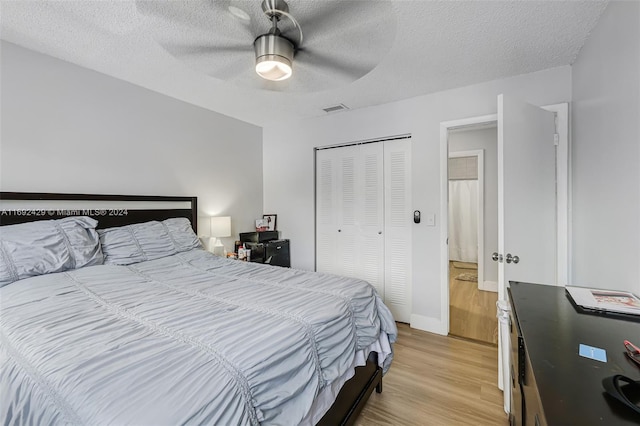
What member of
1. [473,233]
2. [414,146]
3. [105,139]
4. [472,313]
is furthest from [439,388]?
[473,233]

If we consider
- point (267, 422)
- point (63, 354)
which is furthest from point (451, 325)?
point (63, 354)

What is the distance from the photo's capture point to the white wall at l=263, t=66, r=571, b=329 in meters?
2.55

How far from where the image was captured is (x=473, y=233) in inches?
221

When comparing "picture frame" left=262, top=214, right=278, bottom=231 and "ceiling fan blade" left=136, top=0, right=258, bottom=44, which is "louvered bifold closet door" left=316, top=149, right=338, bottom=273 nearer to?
"picture frame" left=262, top=214, right=278, bottom=231

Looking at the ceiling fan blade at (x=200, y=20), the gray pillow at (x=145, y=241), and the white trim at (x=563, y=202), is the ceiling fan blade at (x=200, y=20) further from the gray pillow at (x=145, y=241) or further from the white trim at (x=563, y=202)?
the white trim at (x=563, y=202)

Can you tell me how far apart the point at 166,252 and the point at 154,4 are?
1932mm

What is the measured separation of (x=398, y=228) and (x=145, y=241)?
2.51 m

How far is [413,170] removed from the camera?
3.03 meters

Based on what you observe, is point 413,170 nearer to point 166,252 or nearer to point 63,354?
point 166,252

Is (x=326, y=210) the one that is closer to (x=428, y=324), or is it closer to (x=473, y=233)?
(x=428, y=324)

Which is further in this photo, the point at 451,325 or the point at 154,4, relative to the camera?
the point at 451,325

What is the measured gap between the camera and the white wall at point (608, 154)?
134cm

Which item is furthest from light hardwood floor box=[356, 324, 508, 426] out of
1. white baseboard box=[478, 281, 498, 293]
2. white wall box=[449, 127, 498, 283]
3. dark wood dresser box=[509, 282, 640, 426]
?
white wall box=[449, 127, 498, 283]

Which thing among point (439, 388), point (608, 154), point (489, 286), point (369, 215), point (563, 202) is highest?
point (608, 154)
